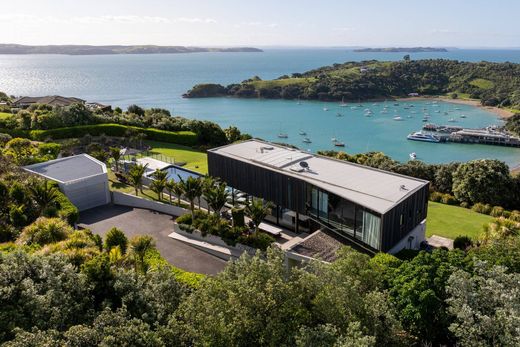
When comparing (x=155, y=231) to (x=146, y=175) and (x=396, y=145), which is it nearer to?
(x=146, y=175)

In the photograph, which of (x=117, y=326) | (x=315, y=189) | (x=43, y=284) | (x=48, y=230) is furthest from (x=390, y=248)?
(x=48, y=230)

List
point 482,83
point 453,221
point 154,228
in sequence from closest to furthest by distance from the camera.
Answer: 1. point 154,228
2. point 453,221
3. point 482,83

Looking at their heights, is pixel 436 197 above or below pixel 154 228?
below

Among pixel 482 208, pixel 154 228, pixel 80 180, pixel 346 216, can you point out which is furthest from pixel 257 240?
pixel 482 208

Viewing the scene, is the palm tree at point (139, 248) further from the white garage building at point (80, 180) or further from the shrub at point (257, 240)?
the white garage building at point (80, 180)

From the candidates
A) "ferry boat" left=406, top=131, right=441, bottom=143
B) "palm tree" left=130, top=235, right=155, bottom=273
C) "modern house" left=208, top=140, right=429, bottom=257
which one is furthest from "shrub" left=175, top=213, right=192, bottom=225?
"ferry boat" left=406, top=131, right=441, bottom=143

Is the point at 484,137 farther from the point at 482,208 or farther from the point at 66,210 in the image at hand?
the point at 66,210
